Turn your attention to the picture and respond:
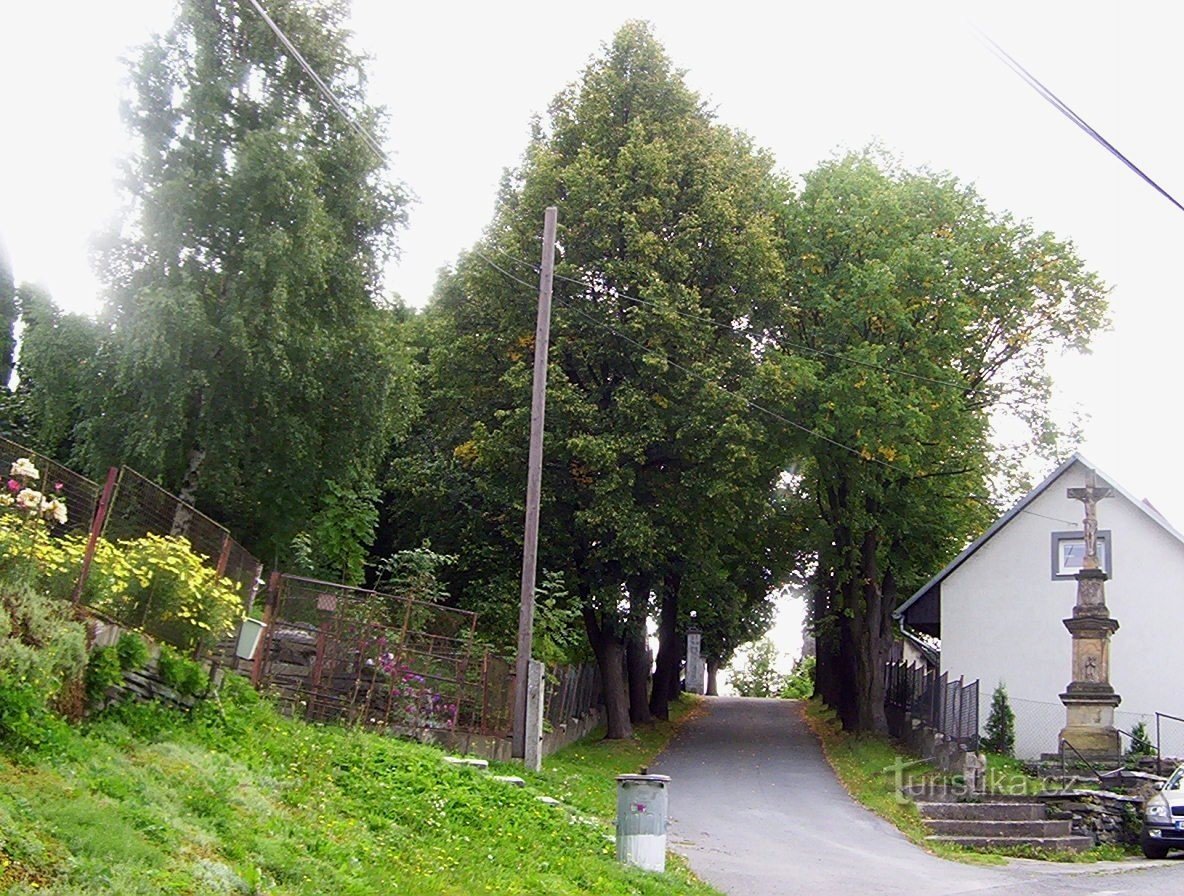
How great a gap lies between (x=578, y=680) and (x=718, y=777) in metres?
4.49

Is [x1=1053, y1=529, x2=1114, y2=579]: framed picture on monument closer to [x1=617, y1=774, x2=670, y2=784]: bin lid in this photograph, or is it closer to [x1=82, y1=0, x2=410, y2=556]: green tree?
[x1=82, y1=0, x2=410, y2=556]: green tree

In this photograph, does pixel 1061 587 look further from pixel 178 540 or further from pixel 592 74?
pixel 178 540

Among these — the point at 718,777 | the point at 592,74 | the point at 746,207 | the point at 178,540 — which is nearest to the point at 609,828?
the point at 178,540

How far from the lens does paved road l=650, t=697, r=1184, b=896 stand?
1512cm

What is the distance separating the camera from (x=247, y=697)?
1404cm

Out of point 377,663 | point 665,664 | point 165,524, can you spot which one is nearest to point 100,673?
point 165,524

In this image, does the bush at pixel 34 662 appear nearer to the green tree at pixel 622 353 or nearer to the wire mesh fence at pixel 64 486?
the wire mesh fence at pixel 64 486

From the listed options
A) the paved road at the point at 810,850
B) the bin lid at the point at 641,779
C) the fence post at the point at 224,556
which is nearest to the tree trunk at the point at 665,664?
the paved road at the point at 810,850

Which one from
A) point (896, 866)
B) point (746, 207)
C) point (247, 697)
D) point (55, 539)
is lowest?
point (896, 866)

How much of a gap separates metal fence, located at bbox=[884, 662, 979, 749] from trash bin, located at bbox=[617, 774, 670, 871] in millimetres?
15639

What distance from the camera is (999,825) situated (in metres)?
20.2

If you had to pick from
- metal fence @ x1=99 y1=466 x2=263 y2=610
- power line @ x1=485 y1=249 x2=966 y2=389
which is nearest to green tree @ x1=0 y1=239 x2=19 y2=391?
power line @ x1=485 y1=249 x2=966 y2=389

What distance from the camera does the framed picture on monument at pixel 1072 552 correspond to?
31578 millimetres

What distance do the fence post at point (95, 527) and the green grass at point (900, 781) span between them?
12.8 metres
